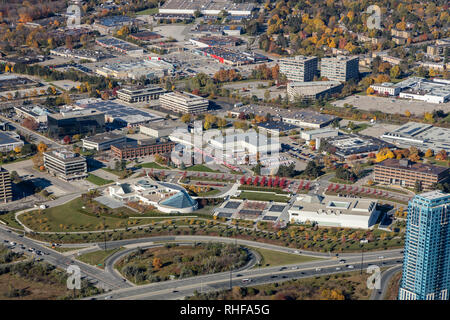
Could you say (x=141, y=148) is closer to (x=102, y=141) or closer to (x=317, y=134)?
(x=102, y=141)

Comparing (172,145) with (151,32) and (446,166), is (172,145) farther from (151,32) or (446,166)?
(151,32)

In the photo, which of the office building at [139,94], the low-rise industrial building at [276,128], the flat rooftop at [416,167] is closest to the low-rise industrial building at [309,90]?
the low-rise industrial building at [276,128]

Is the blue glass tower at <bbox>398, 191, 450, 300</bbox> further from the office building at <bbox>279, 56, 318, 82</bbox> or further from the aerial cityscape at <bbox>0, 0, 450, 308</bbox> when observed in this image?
the office building at <bbox>279, 56, 318, 82</bbox>

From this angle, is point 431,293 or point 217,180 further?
point 217,180

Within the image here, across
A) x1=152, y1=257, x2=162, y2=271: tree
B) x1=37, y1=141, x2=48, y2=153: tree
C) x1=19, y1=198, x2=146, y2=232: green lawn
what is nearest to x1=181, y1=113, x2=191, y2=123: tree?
x1=37, y1=141, x2=48, y2=153: tree

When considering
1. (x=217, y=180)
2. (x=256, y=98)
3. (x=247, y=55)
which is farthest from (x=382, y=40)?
(x=217, y=180)

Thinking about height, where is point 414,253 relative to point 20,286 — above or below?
above
